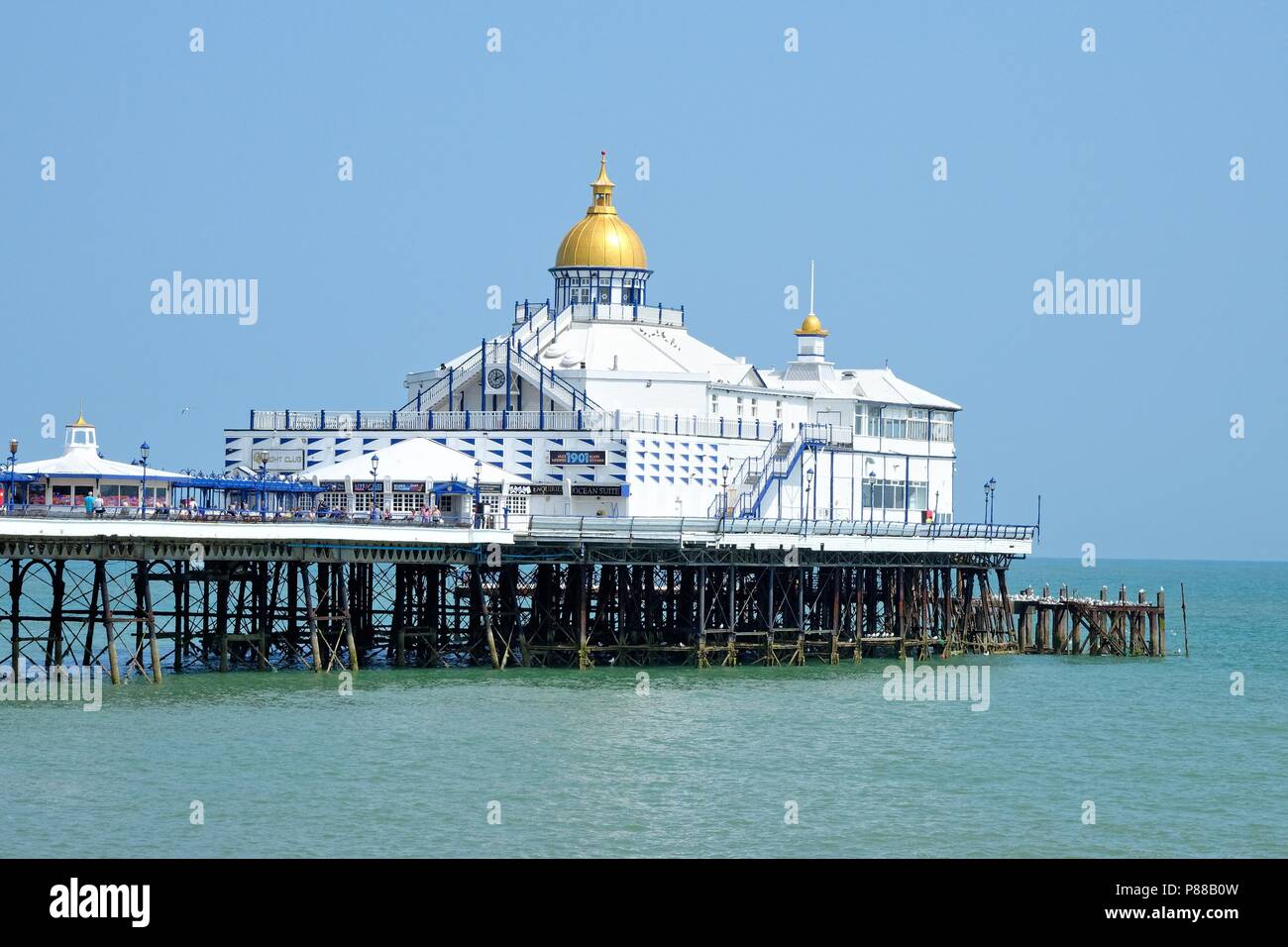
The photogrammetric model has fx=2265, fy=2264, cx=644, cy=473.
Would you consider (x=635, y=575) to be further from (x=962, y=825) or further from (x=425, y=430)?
(x=962, y=825)

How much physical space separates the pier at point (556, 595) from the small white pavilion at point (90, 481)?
2212mm

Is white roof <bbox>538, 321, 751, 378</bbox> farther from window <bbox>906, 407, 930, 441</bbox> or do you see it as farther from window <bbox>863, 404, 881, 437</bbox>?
window <bbox>906, 407, 930, 441</bbox>

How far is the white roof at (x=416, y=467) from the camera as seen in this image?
7725cm

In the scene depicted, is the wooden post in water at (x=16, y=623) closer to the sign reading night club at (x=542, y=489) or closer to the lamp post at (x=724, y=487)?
the sign reading night club at (x=542, y=489)

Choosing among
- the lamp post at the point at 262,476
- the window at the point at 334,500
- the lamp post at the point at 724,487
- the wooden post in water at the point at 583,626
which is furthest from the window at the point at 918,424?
the lamp post at the point at 262,476

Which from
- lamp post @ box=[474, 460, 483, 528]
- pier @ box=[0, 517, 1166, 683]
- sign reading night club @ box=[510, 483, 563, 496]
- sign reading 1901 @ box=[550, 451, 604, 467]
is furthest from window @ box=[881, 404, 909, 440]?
lamp post @ box=[474, 460, 483, 528]

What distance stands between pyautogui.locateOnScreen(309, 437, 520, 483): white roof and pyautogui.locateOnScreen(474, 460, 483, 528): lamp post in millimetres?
174

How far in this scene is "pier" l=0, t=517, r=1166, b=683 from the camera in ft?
214
